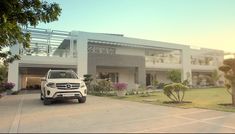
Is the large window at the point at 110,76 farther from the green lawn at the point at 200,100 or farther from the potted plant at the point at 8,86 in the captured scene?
the green lawn at the point at 200,100

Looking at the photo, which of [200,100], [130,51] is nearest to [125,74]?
[130,51]

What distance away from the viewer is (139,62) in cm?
3011

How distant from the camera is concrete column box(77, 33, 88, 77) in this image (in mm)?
25359

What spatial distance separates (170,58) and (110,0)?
21.7 metres

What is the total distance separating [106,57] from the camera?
27656 millimetres

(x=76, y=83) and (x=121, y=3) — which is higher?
(x=121, y=3)

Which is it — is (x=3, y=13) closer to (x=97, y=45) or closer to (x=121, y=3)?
(x=121, y=3)

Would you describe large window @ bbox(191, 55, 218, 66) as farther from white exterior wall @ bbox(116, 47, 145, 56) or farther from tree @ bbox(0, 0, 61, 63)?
tree @ bbox(0, 0, 61, 63)

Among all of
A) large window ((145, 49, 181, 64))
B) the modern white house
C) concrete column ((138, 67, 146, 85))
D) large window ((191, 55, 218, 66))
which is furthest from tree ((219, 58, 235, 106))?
large window ((191, 55, 218, 66))

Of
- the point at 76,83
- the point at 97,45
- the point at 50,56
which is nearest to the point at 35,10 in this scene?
the point at 76,83

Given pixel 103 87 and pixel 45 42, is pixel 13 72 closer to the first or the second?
pixel 45 42

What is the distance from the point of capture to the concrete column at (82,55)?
998 inches

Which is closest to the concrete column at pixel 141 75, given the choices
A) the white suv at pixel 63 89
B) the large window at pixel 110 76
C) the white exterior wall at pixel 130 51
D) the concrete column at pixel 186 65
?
the white exterior wall at pixel 130 51

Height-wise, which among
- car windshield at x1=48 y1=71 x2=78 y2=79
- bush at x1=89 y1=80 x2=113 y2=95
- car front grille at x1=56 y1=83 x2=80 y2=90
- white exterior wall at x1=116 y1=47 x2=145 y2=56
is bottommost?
bush at x1=89 y1=80 x2=113 y2=95
